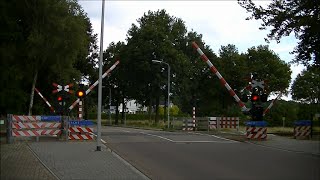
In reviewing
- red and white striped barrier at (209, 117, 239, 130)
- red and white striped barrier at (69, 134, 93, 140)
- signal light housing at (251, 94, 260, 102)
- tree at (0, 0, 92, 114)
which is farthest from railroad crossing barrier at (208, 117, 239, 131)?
tree at (0, 0, 92, 114)

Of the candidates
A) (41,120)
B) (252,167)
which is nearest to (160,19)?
(41,120)

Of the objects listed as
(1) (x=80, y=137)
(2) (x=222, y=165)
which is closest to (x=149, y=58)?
(1) (x=80, y=137)

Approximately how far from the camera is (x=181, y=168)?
A: 14227 mm

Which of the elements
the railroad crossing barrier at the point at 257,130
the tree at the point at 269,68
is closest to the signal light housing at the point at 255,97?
the railroad crossing barrier at the point at 257,130

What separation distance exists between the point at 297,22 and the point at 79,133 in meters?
12.7

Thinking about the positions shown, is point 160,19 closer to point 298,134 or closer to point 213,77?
point 213,77

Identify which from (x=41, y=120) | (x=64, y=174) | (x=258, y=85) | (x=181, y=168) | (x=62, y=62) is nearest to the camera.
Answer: (x=62, y=62)

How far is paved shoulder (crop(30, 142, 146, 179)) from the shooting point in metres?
11.7

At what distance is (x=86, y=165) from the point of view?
1391 centimetres

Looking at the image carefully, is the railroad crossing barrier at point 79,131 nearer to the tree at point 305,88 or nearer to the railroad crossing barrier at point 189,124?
the railroad crossing barrier at point 189,124

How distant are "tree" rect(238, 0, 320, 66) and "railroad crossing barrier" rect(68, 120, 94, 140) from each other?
1030 cm

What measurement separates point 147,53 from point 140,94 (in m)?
6.30

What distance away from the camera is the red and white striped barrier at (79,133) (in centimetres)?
2429

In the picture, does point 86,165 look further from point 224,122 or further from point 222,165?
point 224,122
